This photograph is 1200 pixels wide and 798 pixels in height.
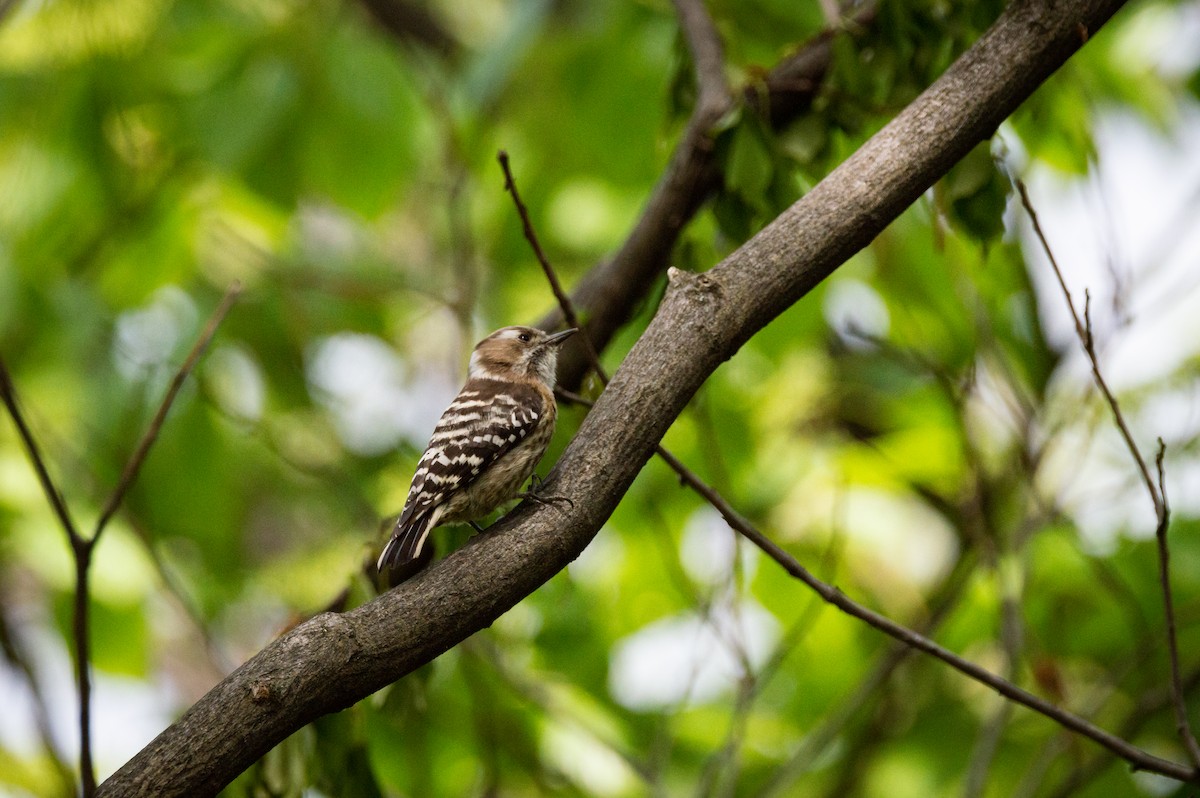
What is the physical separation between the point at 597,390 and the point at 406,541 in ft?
2.91

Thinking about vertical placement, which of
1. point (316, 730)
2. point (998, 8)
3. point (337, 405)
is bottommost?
point (316, 730)

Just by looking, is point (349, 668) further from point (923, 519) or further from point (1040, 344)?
point (923, 519)

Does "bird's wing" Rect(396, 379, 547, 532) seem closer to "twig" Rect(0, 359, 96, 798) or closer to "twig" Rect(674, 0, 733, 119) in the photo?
"twig" Rect(0, 359, 96, 798)

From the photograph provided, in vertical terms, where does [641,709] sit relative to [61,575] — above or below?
below

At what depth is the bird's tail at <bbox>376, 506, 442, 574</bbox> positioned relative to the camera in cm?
292

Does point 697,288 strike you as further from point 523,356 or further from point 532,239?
point 523,356

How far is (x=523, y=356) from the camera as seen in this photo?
408 cm

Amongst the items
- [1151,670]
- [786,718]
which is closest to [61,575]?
[786,718]

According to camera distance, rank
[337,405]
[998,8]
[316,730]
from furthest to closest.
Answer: [337,405] < [998,8] < [316,730]

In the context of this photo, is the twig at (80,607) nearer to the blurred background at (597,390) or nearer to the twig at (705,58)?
the blurred background at (597,390)

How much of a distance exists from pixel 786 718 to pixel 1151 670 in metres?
1.51

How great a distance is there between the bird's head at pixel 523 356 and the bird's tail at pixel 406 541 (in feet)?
2.95

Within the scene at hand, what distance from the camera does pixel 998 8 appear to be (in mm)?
3270

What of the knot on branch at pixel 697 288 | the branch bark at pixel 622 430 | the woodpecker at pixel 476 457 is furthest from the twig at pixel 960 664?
the woodpecker at pixel 476 457
